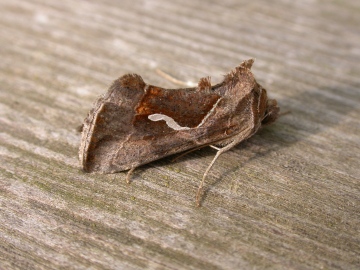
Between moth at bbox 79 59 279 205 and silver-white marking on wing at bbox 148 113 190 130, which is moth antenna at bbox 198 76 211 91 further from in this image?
silver-white marking on wing at bbox 148 113 190 130

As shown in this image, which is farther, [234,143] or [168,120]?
[234,143]

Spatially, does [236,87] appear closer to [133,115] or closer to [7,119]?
[133,115]

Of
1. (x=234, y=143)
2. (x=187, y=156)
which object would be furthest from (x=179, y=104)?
(x=234, y=143)

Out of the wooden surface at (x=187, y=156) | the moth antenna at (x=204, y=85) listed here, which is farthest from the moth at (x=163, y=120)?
the wooden surface at (x=187, y=156)

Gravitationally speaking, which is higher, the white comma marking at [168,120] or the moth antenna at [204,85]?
the moth antenna at [204,85]

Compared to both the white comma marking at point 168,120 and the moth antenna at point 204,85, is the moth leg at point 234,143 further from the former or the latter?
the moth antenna at point 204,85

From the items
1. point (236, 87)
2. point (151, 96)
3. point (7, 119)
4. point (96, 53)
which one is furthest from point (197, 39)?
point (7, 119)

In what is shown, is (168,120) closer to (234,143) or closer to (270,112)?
(234,143)
